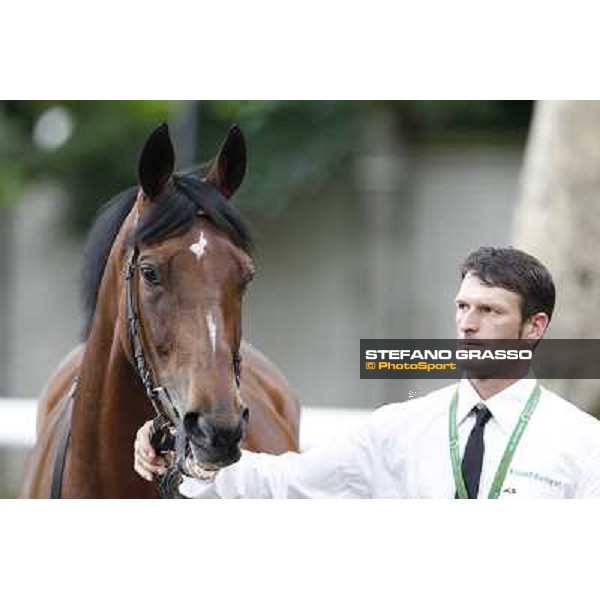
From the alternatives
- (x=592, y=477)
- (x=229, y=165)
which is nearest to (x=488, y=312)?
(x=592, y=477)

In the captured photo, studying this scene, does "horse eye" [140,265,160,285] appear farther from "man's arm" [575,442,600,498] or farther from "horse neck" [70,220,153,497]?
"man's arm" [575,442,600,498]

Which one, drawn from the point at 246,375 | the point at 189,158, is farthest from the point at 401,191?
the point at 246,375

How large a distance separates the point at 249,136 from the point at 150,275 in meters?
3.26

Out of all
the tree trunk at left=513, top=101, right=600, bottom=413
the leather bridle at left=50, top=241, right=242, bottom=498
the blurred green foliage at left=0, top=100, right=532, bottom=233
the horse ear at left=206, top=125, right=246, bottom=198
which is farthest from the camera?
the blurred green foliage at left=0, top=100, right=532, bottom=233

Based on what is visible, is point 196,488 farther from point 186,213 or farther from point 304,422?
point 304,422

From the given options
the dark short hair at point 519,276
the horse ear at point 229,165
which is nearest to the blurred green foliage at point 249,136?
the dark short hair at point 519,276

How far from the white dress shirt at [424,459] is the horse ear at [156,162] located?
612mm

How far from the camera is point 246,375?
3189 millimetres

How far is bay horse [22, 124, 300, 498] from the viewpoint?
2320 mm

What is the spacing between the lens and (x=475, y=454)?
8.87ft

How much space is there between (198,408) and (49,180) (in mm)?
4278

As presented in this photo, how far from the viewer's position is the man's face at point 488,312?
2.65 m

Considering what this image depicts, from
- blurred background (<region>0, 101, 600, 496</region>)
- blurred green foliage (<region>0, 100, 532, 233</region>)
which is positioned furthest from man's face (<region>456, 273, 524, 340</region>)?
blurred green foliage (<region>0, 100, 532, 233</region>)
